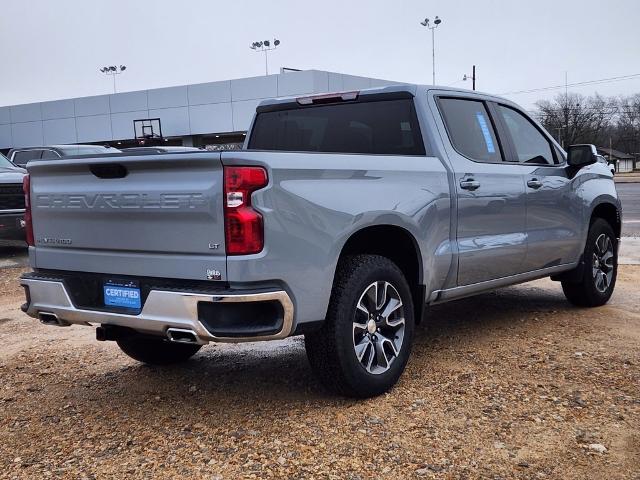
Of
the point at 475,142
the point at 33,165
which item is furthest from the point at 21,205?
the point at 475,142

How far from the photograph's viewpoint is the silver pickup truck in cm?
367

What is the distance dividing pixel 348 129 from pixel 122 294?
2.25 m

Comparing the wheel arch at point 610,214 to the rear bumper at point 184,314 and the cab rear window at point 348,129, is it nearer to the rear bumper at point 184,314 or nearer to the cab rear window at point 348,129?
the cab rear window at point 348,129

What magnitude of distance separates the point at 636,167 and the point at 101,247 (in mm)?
110090

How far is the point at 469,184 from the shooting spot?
5082 millimetres

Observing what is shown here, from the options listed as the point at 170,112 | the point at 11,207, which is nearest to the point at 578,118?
the point at 170,112

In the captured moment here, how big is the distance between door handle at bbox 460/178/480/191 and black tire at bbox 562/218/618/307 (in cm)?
198

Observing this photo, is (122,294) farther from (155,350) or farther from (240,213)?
(155,350)

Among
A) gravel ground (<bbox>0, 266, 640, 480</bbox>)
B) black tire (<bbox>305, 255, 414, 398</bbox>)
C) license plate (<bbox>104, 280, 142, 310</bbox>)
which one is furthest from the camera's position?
black tire (<bbox>305, 255, 414, 398</bbox>)

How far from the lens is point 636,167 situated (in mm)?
102688

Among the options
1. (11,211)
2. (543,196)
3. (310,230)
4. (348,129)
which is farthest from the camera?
(11,211)

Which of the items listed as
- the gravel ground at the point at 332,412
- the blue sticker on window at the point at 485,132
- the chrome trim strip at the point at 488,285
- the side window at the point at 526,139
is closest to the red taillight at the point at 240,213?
the gravel ground at the point at 332,412

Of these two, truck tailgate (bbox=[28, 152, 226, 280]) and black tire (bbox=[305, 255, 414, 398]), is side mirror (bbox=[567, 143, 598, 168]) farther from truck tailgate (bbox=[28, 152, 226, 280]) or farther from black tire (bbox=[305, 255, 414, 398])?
truck tailgate (bbox=[28, 152, 226, 280])

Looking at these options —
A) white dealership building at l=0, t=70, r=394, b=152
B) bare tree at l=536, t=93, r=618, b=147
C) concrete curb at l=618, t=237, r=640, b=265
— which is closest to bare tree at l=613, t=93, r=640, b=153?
bare tree at l=536, t=93, r=618, b=147
